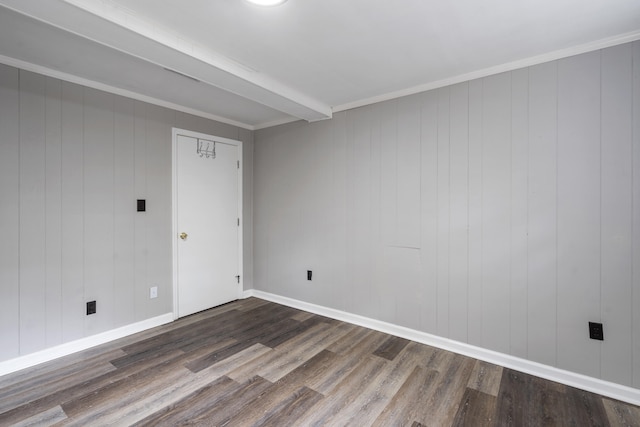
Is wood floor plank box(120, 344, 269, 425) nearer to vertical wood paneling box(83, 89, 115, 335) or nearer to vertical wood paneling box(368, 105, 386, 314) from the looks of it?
vertical wood paneling box(83, 89, 115, 335)

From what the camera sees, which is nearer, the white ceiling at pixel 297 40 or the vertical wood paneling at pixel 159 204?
the white ceiling at pixel 297 40

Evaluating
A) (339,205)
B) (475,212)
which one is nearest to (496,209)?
(475,212)

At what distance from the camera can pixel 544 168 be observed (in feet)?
7.34

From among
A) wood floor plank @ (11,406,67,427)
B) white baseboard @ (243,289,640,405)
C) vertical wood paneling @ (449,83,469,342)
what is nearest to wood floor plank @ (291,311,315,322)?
white baseboard @ (243,289,640,405)

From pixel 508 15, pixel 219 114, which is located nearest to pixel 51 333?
pixel 219 114

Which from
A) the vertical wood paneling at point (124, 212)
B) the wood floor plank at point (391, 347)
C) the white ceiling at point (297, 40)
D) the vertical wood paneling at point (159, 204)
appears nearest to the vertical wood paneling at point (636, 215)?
the white ceiling at point (297, 40)

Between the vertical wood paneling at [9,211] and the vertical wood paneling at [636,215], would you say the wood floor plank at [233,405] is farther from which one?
the vertical wood paneling at [636,215]

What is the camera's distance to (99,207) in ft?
9.02

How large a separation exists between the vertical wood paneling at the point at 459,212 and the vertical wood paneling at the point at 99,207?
3.09 metres

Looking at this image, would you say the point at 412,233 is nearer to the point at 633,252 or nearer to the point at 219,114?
the point at 633,252

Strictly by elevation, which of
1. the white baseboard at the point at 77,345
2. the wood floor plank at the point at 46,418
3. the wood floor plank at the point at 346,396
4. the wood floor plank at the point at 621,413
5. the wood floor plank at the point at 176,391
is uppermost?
the white baseboard at the point at 77,345

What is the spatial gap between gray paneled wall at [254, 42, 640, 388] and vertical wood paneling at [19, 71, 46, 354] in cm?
242

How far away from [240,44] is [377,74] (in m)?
1.12

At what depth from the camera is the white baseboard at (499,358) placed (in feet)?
6.54
